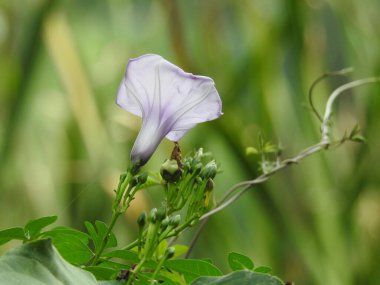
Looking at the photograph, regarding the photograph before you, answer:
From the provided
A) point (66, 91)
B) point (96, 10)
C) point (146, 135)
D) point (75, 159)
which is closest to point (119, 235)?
point (75, 159)

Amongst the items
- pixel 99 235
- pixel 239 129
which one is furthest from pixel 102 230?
pixel 239 129

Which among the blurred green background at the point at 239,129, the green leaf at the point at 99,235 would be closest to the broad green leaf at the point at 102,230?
the green leaf at the point at 99,235

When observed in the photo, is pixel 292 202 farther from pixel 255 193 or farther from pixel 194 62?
pixel 194 62

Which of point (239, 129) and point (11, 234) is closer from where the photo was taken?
point (11, 234)

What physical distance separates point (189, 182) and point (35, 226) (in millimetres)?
94

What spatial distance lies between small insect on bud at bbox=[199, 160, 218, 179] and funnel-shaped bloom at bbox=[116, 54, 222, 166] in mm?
33

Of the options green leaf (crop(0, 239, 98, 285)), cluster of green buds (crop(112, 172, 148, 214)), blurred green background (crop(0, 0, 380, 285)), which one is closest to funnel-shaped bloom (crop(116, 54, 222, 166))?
cluster of green buds (crop(112, 172, 148, 214))

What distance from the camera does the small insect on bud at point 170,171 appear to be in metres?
0.46

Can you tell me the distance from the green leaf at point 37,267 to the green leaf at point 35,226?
76 millimetres

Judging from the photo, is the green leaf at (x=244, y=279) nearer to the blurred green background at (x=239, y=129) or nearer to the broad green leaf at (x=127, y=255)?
the broad green leaf at (x=127, y=255)

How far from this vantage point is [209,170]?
468 millimetres

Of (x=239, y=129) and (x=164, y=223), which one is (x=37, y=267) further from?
(x=239, y=129)

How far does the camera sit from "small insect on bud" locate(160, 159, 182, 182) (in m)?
0.46

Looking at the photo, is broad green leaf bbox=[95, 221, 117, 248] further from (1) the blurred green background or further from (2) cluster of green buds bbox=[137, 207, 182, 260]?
(1) the blurred green background
